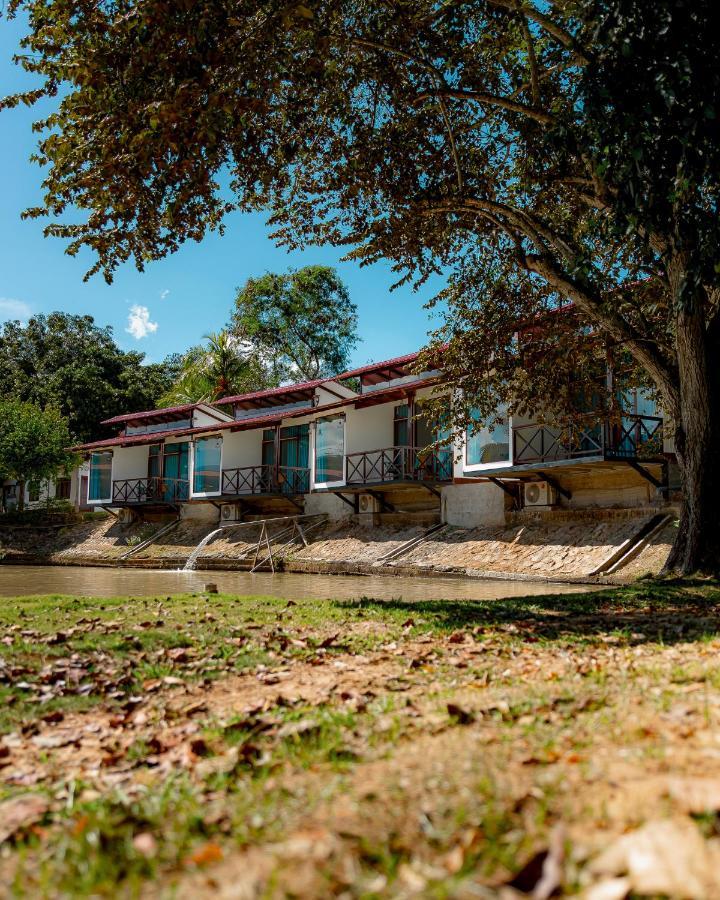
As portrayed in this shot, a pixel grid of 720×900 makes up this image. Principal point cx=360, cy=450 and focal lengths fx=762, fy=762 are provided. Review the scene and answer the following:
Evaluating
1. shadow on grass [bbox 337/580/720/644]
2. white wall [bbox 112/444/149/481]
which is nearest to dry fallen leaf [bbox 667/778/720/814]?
shadow on grass [bbox 337/580/720/644]

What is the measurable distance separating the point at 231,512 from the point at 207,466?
245cm

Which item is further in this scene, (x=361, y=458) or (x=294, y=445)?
(x=294, y=445)

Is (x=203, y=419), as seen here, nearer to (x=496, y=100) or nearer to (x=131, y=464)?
(x=131, y=464)

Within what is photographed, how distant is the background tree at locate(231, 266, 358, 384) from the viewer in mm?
44469

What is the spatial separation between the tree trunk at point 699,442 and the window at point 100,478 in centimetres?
3337

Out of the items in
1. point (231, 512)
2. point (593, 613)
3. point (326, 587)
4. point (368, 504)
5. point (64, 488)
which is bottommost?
point (326, 587)

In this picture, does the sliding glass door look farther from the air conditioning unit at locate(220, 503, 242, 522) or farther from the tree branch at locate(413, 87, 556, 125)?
the tree branch at locate(413, 87, 556, 125)

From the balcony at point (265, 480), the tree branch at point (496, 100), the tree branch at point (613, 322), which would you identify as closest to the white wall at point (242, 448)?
the balcony at point (265, 480)

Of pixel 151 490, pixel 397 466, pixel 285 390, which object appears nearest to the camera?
pixel 397 466

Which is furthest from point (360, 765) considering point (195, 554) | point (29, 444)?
point (29, 444)

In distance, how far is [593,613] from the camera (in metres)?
8.38

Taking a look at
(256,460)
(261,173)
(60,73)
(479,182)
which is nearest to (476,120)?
(479,182)

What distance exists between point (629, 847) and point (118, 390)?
53.2m

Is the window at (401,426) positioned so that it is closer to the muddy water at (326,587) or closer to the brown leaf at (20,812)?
the muddy water at (326,587)
